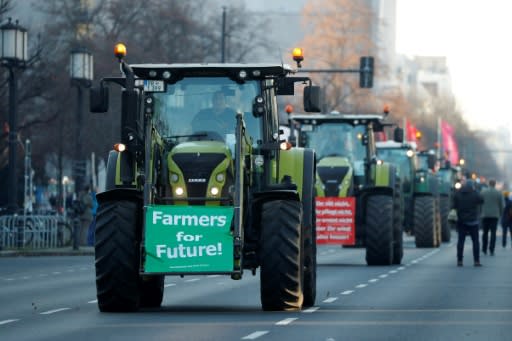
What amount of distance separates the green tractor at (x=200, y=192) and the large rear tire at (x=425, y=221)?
919 inches

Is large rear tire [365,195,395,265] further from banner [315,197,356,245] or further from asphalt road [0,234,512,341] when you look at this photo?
A: asphalt road [0,234,512,341]

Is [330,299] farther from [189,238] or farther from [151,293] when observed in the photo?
[189,238]

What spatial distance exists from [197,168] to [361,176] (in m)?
16.1

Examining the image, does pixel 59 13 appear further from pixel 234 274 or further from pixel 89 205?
pixel 234 274

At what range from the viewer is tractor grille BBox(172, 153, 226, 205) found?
18484mm

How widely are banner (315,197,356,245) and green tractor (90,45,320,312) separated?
42.5 feet

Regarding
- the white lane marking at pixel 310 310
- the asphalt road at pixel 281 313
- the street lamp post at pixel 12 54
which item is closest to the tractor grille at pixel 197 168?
the asphalt road at pixel 281 313

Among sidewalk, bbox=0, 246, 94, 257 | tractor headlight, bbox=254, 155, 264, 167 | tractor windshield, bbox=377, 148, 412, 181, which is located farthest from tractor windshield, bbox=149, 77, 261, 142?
tractor windshield, bbox=377, 148, 412, 181

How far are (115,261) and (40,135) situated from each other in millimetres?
47612

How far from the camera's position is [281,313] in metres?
18.1

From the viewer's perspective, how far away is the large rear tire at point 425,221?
4319 centimetres

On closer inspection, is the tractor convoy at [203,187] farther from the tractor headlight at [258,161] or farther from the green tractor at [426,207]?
the green tractor at [426,207]

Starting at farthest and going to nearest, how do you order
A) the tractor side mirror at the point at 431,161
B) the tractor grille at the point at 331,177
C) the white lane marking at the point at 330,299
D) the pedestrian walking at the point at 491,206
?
1. the tractor side mirror at the point at 431,161
2. the pedestrian walking at the point at 491,206
3. the tractor grille at the point at 331,177
4. the white lane marking at the point at 330,299

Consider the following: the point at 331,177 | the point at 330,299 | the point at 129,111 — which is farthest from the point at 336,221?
the point at 129,111
